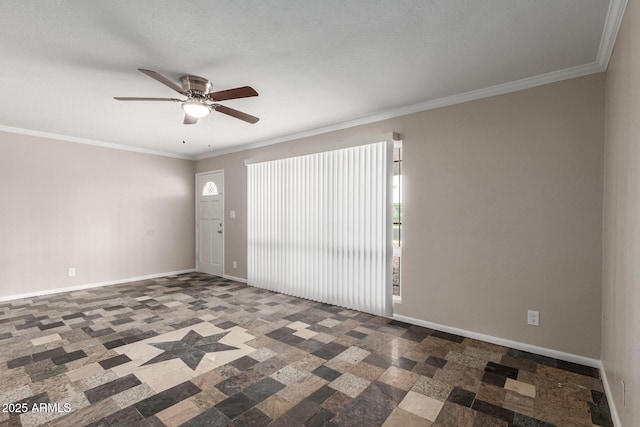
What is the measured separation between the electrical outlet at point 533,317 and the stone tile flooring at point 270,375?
296 millimetres

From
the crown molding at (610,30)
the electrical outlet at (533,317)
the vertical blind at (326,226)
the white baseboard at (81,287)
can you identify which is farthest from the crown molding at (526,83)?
the white baseboard at (81,287)

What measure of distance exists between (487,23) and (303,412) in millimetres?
2889

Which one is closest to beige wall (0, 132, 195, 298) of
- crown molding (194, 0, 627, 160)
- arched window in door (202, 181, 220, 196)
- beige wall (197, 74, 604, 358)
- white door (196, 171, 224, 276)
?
white door (196, 171, 224, 276)

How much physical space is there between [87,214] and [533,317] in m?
6.58

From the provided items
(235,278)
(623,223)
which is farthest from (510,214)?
(235,278)

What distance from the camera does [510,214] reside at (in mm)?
3055

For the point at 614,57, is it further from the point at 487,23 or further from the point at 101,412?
the point at 101,412

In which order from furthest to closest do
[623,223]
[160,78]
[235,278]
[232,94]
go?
[235,278] → [232,94] → [160,78] → [623,223]

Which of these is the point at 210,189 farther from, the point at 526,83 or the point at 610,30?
the point at 610,30

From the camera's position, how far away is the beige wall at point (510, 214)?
8.84 feet

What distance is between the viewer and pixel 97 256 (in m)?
5.51

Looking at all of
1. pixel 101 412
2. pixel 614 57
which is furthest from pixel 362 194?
pixel 101 412

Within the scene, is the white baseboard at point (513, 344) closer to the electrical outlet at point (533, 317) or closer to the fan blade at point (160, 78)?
the electrical outlet at point (533, 317)

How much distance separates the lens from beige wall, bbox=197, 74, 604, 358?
8.84 ft
